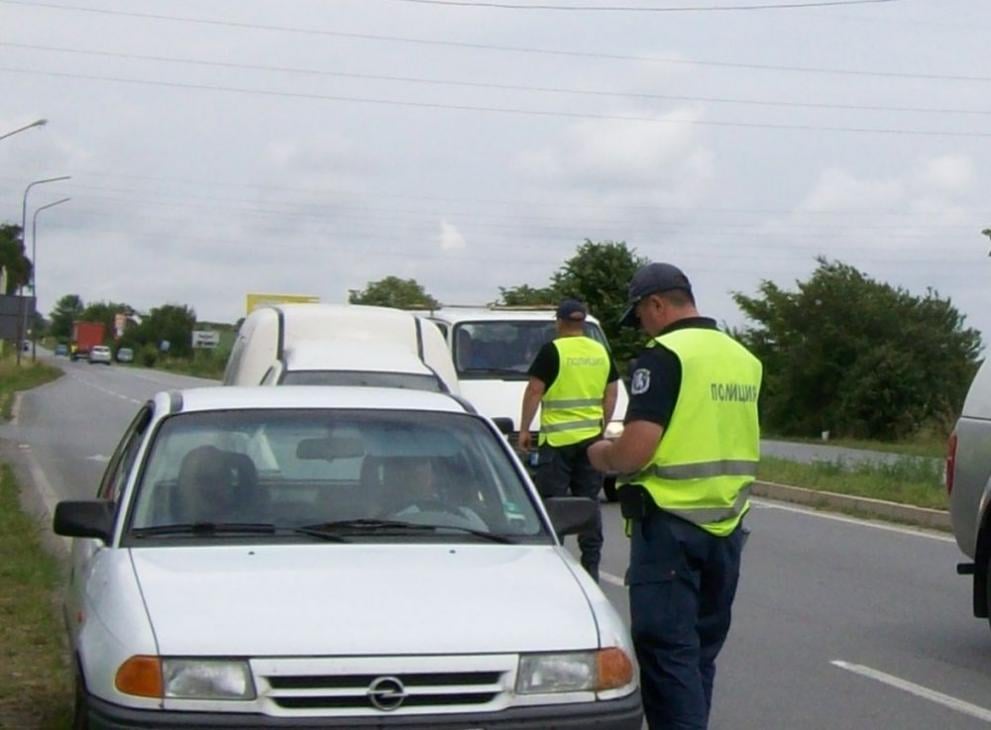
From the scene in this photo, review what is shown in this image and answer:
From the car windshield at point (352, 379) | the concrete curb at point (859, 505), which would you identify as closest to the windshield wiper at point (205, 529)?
the car windshield at point (352, 379)

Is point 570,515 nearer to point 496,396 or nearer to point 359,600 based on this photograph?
point 359,600

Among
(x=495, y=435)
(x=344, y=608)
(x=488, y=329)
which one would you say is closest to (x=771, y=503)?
(x=488, y=329)

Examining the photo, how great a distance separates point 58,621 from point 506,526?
4.22 m

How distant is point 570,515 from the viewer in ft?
22.0

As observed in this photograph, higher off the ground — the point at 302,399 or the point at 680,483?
the point at 302,399

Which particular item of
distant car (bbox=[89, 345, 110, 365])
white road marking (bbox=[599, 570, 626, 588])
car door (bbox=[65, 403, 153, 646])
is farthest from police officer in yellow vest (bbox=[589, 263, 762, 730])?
distant car (bbox=[89, 345, 110, 365])

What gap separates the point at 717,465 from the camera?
6.16 meters

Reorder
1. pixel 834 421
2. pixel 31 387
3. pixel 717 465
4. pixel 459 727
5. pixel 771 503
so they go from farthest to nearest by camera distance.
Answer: pixel 31 387, pixel 834 421, pixel 771 503, pixel 717 465, pixel 459 727

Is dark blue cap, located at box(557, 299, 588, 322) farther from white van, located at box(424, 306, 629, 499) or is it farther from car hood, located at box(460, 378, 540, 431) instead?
white van, located at box(424, 306, 629, 499)

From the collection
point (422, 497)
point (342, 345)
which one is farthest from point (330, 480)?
point (342, 345)

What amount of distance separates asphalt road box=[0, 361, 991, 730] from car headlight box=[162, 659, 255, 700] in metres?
3.28

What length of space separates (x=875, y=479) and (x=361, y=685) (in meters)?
15.7

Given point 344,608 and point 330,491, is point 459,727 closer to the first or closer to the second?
point 344,608

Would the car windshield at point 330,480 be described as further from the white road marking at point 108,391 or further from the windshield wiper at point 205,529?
the white road marking at point 108,391
